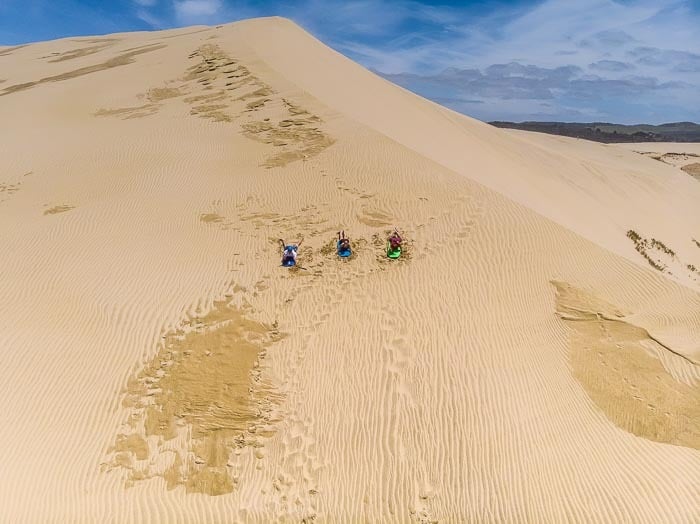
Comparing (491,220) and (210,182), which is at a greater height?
(491,220)

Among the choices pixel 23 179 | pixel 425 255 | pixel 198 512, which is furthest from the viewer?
pixel 23 179

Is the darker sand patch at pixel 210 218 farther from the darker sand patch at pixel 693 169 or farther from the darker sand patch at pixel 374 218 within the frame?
the darker sand patch at pixel 693 169

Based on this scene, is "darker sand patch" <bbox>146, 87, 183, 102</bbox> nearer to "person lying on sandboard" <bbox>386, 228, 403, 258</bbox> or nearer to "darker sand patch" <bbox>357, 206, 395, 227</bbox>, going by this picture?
"darker sand patch" <bbox>357, 206, 395, 227</bbox>

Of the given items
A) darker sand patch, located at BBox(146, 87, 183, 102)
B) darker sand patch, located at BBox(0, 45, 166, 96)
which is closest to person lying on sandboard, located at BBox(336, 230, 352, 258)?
darker sand patch, located at BBox(146, 87, 183, 102)

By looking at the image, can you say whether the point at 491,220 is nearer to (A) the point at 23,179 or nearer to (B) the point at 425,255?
(B) the point at 425,255

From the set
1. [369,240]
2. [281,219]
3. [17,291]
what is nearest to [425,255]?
[369,240]

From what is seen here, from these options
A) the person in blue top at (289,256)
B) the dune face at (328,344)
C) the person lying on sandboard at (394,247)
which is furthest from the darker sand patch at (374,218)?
the person in blue top at (289,256)
